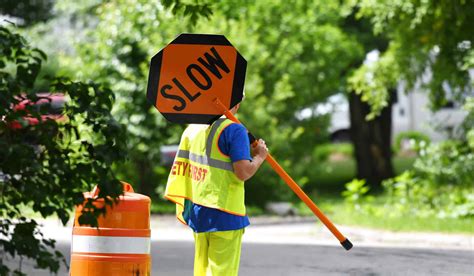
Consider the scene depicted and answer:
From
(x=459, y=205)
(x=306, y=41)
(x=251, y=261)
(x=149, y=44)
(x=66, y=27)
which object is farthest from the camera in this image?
(x=66, y=27)

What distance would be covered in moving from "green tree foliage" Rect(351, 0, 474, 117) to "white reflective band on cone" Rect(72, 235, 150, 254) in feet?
34.0

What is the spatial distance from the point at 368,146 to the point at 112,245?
29.0m

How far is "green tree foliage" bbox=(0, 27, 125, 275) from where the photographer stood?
5.32 meters

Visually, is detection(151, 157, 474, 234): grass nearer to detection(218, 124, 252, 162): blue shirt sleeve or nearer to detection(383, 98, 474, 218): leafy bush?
detection(383, 98, 474, 218): leafy bush

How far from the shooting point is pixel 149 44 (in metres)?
21.0

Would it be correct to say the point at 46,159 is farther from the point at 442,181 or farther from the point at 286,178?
the point at 442,181

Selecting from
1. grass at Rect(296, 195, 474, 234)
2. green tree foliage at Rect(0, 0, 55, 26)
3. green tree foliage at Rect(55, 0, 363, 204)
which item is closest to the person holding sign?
grass at Rect(296, 195, 474, 234)

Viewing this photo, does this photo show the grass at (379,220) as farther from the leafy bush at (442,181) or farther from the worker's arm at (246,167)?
the worker's arm at (246,167)

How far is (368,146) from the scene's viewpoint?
3503 centimetres

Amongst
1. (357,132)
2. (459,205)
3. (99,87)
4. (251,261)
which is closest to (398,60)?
(459,205)

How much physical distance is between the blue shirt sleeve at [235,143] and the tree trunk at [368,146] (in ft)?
92.4

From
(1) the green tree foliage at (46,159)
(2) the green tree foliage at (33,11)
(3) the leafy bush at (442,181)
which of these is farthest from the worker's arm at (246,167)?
(2) the green tree foliage at (33,11)

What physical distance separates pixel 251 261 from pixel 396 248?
8.32 ft

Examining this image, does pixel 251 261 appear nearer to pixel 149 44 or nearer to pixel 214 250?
pixel 214 250
